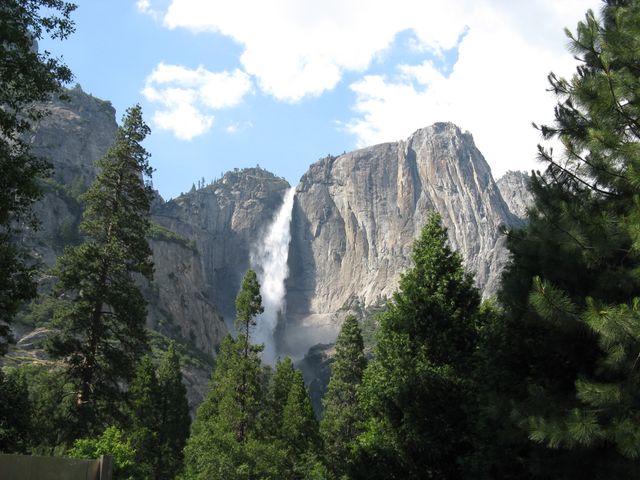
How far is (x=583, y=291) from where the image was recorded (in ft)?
32.6

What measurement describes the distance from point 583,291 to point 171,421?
39.8 metres

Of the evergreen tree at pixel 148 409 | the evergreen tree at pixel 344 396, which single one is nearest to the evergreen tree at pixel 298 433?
the evergreen tree at pixel 344 396

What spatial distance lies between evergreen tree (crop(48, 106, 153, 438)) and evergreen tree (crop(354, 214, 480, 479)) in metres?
8.70

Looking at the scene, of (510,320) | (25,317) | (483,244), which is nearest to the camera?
(510,320)

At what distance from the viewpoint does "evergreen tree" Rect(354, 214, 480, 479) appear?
16.2 metres

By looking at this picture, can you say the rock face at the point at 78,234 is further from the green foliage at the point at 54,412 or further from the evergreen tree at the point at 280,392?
the green foliage at the point at 54,412

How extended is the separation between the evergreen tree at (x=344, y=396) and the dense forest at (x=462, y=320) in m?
11.3

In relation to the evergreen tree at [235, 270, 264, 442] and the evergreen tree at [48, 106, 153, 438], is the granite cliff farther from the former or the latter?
the evergreen tree at [48, 106, 153, 438]

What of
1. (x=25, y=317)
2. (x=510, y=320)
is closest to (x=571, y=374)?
(x=510, y=320)

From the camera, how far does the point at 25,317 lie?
3514 inches

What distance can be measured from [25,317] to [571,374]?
3604 inches

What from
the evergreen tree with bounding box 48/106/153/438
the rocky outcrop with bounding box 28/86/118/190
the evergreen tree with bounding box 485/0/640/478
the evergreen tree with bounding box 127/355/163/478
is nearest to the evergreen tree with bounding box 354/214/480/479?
the evergreen tree with bounding box 485/0/640/478

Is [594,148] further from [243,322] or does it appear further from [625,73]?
[243,322]

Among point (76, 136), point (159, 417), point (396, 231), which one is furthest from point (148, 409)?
point (396, 231)
